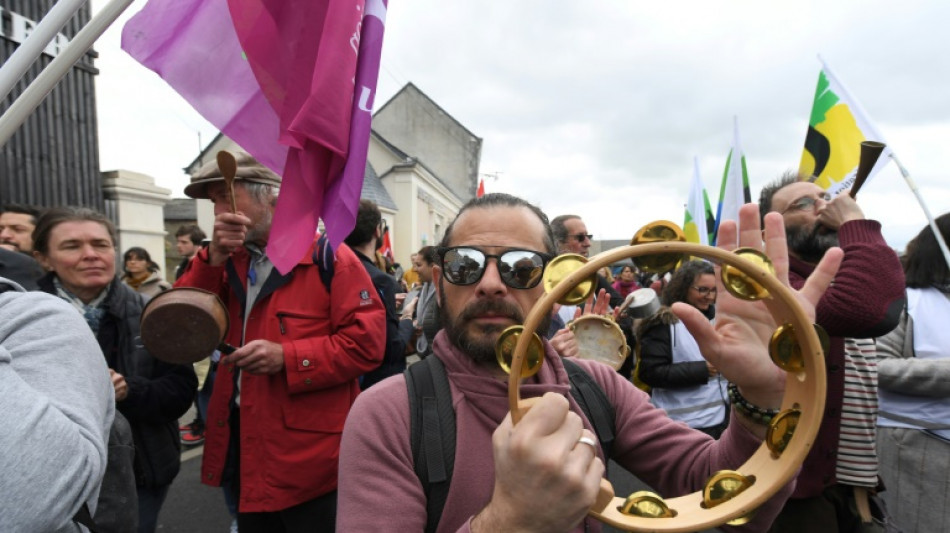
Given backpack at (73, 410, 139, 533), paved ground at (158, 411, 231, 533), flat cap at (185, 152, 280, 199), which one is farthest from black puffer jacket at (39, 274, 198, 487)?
paved ground at (158, 411, 231, 533)

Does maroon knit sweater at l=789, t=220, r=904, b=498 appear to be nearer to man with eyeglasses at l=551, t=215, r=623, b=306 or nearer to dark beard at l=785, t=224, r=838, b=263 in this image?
dark beard at l=785, t=224, r=838, b=263

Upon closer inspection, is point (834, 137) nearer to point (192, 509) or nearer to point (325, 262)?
point (325, 262)

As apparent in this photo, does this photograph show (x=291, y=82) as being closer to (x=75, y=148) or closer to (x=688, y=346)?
(x=688, y=346)

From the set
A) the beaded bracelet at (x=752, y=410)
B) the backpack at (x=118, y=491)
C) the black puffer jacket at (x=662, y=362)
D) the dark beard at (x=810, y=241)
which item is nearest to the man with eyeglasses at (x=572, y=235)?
the black puffer jacket at (x=662, y=362)

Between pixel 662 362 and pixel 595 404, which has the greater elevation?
pixel 595 404

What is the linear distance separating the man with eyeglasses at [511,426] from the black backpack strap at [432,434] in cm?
1

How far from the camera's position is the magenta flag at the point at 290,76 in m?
1.63

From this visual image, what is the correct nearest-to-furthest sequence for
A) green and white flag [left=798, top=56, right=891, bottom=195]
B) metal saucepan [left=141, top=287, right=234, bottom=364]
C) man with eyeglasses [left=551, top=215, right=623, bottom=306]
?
metal saucepan [left=141, top=287, right=234, bottom=364] < green and white flag [left=798, top=56, right=891, bottom=195] < man with eyeglasses [left=551, top=215, right=623, bottom=306]

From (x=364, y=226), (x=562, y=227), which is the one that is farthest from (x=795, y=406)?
(x=562, y=227)

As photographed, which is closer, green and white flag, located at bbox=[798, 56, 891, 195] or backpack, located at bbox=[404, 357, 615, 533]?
backpack, located at bbox=[404, 357, 615, 533]

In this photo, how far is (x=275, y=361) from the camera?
2234 millimetres

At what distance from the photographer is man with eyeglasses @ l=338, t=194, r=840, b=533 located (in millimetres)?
892

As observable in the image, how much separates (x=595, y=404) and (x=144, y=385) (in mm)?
1981

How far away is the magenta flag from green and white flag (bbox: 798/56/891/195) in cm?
260
